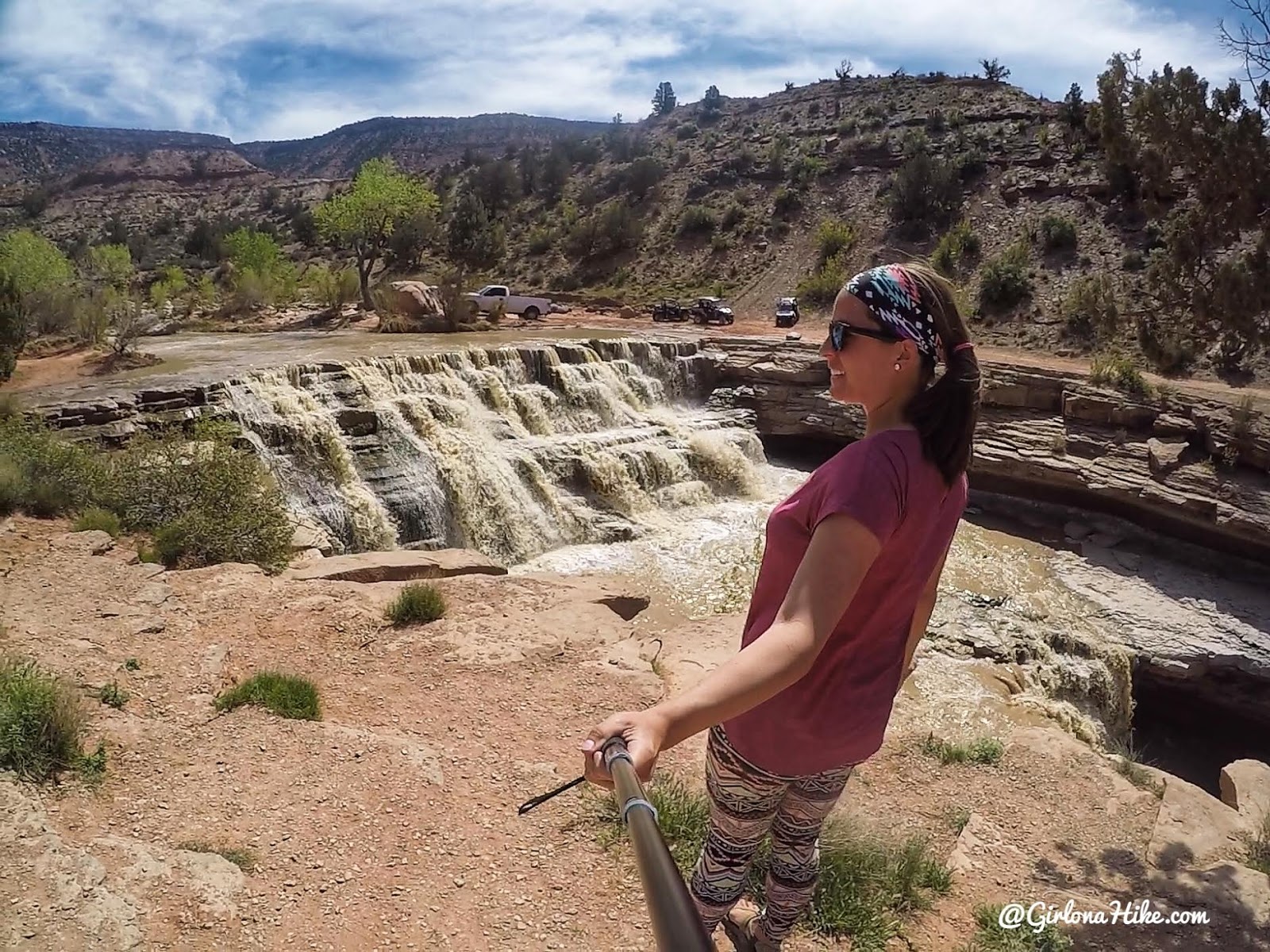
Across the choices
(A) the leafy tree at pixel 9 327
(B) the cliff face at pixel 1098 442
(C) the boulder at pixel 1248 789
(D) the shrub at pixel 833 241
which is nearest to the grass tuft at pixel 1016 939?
(C) the boulder at pixel 1248 789

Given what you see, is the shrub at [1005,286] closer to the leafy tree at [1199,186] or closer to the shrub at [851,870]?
the leafy tree at [1199,186]

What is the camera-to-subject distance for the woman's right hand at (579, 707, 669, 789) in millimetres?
1261

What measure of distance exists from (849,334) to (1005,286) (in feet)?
85.1

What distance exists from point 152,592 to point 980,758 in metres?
6.34

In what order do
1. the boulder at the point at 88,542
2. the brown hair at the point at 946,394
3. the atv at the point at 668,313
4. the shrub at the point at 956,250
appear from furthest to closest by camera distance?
1. the shrub at the point at 956,250
2. the atv at the point at 668,313
3. the boulder at the point at 88,542
4. the brown hair at the point at 946,394

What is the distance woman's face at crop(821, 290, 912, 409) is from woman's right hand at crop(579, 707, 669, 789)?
2.49ft

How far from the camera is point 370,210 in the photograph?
2469 cm

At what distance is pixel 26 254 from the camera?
20297 mm

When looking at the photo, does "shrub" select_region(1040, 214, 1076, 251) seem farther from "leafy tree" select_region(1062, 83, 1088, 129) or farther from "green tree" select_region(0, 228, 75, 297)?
"green tree" select_region(0, 228, 75, 297)

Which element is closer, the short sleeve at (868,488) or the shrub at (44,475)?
the short sleeve at (868,488)

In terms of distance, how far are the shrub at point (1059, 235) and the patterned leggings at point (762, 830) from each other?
94.4 ft

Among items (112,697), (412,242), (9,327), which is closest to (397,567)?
(112,697)

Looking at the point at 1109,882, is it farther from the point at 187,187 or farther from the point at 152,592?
the point at 187,187

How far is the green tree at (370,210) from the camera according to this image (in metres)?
24.6
